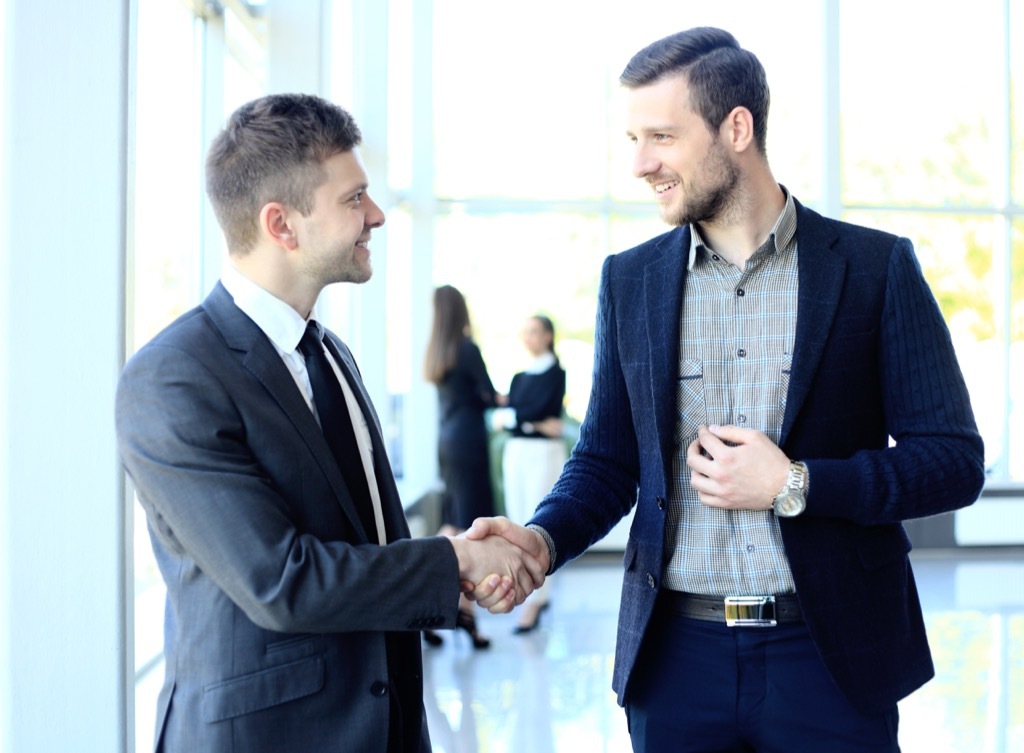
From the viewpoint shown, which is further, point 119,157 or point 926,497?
point 119,157

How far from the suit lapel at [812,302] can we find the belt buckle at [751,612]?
0.91 feet

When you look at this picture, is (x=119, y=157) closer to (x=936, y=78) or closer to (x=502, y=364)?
(x=502, y=364)

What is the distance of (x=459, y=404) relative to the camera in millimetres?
5742

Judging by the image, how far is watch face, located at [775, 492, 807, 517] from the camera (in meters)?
1.68

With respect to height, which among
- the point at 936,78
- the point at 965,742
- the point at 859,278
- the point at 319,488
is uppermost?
the point at 936,78

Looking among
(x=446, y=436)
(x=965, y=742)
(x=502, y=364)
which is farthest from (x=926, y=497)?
(x=502, y=364)

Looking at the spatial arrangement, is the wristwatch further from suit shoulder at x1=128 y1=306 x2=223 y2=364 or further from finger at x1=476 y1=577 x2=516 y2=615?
suit shoulder at x1=128 y1=306 x2=223 y2=364

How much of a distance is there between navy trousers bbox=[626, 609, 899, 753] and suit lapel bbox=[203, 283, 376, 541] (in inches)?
24.9

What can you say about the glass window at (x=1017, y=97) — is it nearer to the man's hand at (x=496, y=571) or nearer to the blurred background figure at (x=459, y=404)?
the blurred background figure at (x=459, y=404)

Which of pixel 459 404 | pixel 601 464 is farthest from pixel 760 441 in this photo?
pixel 459 404

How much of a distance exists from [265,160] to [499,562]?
83 cm

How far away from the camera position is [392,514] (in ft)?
6.04

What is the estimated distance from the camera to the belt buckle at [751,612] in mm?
1739

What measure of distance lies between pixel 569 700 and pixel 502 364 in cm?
429
